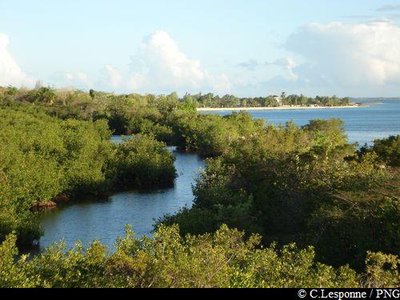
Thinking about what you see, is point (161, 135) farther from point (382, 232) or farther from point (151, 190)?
point (382, 232)

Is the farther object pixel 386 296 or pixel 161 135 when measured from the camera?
pixel 161 135

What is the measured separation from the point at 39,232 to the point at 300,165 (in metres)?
13.5

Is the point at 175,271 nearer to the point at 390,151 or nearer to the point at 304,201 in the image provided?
the point at 304,201

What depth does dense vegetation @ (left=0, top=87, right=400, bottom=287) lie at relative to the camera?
12.9 m

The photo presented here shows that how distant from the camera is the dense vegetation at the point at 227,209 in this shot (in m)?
12.9

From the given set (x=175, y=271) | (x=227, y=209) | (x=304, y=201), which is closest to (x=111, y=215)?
(x=227, y=209)

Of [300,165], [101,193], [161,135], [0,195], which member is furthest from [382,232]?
[161,135]

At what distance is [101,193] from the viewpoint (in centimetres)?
4375

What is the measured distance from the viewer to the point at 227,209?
2533 centimetres

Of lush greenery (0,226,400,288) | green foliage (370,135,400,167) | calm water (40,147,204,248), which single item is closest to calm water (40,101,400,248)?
calm water (40,147,204,248)

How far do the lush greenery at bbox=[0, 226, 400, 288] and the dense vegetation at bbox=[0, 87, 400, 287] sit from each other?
3 cm

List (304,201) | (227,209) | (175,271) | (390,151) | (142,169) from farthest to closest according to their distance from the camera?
(142,169) < (390,151) < (227,209) < (304,201) < (175,271)

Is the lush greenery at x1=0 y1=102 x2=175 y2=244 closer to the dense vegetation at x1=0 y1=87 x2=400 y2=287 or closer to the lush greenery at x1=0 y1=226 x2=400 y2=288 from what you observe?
the dense vegetation at x1=0 y1=87 x2=400 y2=287

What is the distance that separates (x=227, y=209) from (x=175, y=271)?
44.6 feet
